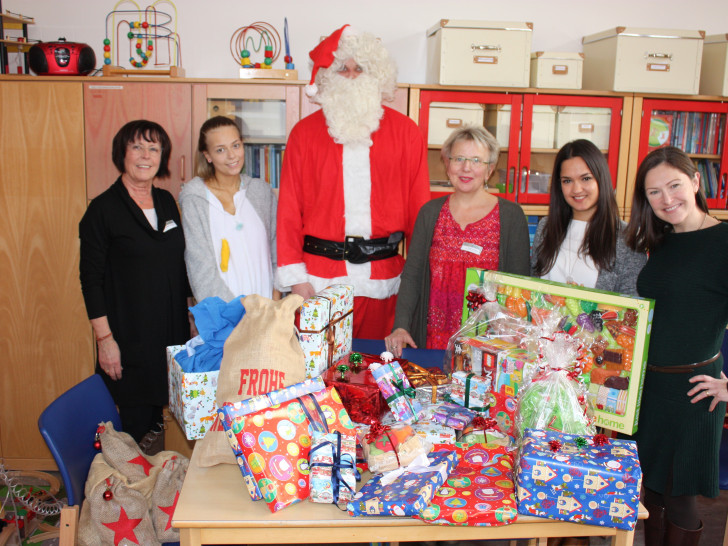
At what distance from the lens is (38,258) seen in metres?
3.30

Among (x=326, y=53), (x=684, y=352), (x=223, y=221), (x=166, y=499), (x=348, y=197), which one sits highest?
(x=326, y=53)

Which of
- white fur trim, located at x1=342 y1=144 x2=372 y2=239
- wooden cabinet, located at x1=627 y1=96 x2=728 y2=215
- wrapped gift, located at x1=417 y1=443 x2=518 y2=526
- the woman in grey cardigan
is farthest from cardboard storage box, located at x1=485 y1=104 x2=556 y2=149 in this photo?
wrapped gift, located at x1=417 y1=443 x2=518 y2=526

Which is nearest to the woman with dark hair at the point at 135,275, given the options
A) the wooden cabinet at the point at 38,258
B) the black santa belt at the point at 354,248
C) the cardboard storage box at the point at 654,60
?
the black santa belt at the point at 354,248

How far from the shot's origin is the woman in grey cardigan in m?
2.63

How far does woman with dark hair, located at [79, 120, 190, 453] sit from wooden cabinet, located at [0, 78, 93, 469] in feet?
2.80

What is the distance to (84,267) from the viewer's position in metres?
2.49

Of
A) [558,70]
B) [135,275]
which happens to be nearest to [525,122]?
[558,70]

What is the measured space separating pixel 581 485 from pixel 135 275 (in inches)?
79.1

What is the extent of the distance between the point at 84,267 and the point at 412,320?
141 cm

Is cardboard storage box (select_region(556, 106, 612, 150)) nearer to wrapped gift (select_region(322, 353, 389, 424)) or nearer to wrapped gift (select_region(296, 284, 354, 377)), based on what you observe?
wrapped gift (select_region(296, 284, 354, 377))

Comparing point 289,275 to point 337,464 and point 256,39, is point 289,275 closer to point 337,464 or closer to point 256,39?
point 337,464

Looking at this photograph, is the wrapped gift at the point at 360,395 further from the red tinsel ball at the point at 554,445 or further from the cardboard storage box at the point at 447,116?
the cardboard storage box at the point at 447,116

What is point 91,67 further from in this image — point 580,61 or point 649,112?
point 649,112

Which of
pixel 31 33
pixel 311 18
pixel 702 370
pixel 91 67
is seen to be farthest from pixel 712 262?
pixel 31 33
